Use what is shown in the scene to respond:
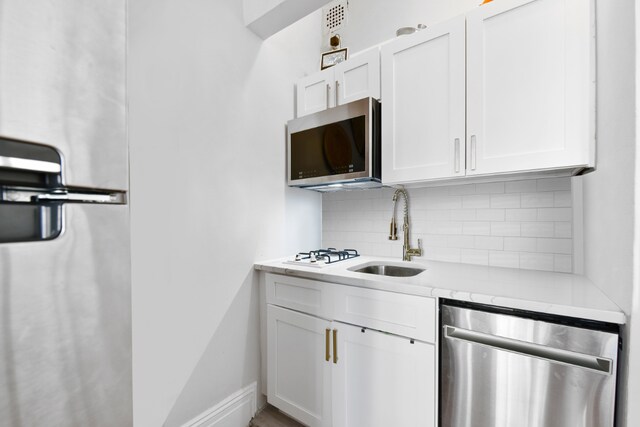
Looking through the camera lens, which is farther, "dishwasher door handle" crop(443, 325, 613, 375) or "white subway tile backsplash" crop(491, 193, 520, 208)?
"white subway tile backsplash" crop(491, 193, 520, 208)

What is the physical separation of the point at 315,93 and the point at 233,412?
214cm

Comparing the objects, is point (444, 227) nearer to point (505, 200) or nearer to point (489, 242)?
point (489, 242)

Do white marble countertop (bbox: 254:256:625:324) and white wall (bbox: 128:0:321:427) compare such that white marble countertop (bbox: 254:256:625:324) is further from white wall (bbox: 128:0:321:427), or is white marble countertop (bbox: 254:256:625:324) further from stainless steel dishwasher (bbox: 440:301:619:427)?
white wall (bbox: 128:0:321:427)

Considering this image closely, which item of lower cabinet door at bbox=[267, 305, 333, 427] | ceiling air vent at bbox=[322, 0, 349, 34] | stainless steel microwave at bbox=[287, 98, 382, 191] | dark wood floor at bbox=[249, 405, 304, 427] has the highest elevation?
ceiling air vent at bbox=[322, 0, 349, 34]

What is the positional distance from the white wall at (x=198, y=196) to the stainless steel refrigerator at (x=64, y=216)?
0.74 m

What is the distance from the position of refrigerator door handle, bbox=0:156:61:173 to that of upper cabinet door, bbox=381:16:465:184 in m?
1.55

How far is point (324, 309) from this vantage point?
1575 millimetres

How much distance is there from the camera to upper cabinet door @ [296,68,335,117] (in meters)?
2.05

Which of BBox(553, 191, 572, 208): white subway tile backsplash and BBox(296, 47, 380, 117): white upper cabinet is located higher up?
BBox(296, 47, 380, 117): white upper cabinet

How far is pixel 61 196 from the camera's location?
580 millimetres

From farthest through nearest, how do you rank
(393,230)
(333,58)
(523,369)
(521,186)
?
(333,58) → (393,230) → (521,186) → (523,369)

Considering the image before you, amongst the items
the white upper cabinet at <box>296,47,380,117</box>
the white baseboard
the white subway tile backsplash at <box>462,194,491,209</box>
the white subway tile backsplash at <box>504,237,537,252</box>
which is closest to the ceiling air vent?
the white upper cabinet at <box>296,47,380,117</box>

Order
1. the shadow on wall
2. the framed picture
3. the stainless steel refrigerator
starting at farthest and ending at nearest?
the framed picture
the shadow on wall
the stainless steel refrigerator

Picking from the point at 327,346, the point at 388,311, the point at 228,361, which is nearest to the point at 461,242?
the point at 388,311
